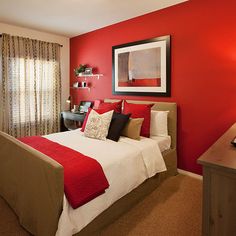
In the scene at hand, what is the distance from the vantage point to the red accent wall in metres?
2.46

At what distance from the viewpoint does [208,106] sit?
2648 mm

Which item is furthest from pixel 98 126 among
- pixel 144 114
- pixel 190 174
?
pixel 190 174

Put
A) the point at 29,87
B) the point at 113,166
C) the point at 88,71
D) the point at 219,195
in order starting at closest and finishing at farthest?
the point at 219,195
the point at 113,166
the point at 29,87
the point at 88,71

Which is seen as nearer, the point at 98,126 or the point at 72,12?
the point at 98,126

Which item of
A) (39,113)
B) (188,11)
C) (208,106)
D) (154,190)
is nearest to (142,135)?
(154,190)

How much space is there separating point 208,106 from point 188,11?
1.32 meters

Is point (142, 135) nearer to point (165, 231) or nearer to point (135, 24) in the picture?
point (165, 231)

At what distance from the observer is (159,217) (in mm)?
1982

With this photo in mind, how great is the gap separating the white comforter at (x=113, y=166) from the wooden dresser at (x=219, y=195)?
0.84m

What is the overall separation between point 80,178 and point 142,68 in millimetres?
2251

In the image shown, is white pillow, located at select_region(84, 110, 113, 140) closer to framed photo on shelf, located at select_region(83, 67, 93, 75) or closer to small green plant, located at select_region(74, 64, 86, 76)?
framed photo on shelf, located at select_region(83, 67, 93, 75)

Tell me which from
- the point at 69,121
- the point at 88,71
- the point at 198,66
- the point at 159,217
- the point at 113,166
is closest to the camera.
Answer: the point at 113,166

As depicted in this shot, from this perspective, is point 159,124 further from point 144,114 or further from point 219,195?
point 219,195

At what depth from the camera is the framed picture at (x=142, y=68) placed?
119 inches
